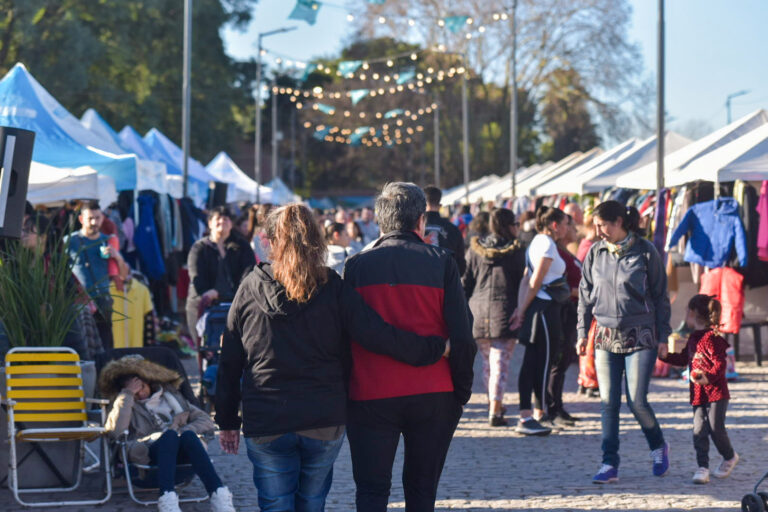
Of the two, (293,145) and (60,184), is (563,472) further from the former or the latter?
(293,145)

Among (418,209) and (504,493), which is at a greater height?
(418,209)

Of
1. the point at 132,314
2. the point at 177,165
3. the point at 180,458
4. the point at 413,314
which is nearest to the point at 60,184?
the point at 132,314

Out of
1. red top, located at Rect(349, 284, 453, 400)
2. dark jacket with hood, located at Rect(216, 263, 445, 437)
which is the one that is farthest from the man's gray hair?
dark jacket with hood, located at Rect(216, 263, 445, 437)

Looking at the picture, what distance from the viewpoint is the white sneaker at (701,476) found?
739 cm

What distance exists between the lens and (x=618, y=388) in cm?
749

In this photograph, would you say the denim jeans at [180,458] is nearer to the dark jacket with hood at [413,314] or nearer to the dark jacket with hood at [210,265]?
the dark jacket with hood at [413,314]

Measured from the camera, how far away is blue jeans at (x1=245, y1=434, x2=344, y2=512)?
15.1 ft

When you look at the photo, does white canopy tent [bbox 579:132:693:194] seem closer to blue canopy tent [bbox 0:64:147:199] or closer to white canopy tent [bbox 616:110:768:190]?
white canopy tent [bbox 616:110:768:190]

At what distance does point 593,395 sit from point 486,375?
168 cm

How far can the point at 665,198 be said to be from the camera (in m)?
14.2

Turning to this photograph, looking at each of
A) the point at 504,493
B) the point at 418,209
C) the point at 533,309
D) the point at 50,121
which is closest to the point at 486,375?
the point at 533,309

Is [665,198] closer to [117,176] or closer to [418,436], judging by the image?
[117,176]

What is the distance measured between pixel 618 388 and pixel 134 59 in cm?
4076

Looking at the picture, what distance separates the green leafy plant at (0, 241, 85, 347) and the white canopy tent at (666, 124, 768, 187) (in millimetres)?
7180
